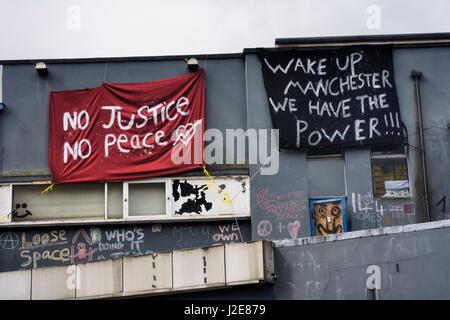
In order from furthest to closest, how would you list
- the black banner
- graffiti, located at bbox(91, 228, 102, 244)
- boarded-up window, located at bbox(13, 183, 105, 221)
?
boarded-up window, located at bbox(13, 183, 105, 221)
the black banner
graffiti, located at bbox(91, 228, 102, 244)

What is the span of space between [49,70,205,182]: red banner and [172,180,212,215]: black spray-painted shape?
435 mm

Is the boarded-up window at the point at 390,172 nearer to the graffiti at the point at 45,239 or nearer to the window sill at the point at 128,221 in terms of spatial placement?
the window sill at the point at 128,221

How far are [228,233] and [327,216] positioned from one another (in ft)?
8.73

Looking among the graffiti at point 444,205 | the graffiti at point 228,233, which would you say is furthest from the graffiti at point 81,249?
the graffiti at point 444,205

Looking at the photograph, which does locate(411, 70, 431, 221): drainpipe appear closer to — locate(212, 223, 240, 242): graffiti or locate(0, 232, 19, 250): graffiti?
locate(212, 223, 240, 242): graffiti

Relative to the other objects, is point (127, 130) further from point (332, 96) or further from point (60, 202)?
point (332, 96)

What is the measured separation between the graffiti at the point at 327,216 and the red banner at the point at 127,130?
11.1 feet

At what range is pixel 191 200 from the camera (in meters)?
15.6

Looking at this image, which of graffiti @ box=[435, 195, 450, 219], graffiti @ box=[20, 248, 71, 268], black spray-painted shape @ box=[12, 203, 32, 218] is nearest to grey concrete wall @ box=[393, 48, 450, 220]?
graffiti @ box=[435, 195, 450, 219]

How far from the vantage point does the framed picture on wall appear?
50.5 feet

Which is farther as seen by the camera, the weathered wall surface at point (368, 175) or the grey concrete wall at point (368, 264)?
the weathered wall surface at point (368, 175)

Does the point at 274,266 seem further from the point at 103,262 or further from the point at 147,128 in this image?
the point at 147,128

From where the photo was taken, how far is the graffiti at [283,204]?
15.2 metres

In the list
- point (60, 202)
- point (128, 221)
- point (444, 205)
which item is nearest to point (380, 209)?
point (444, 205)
